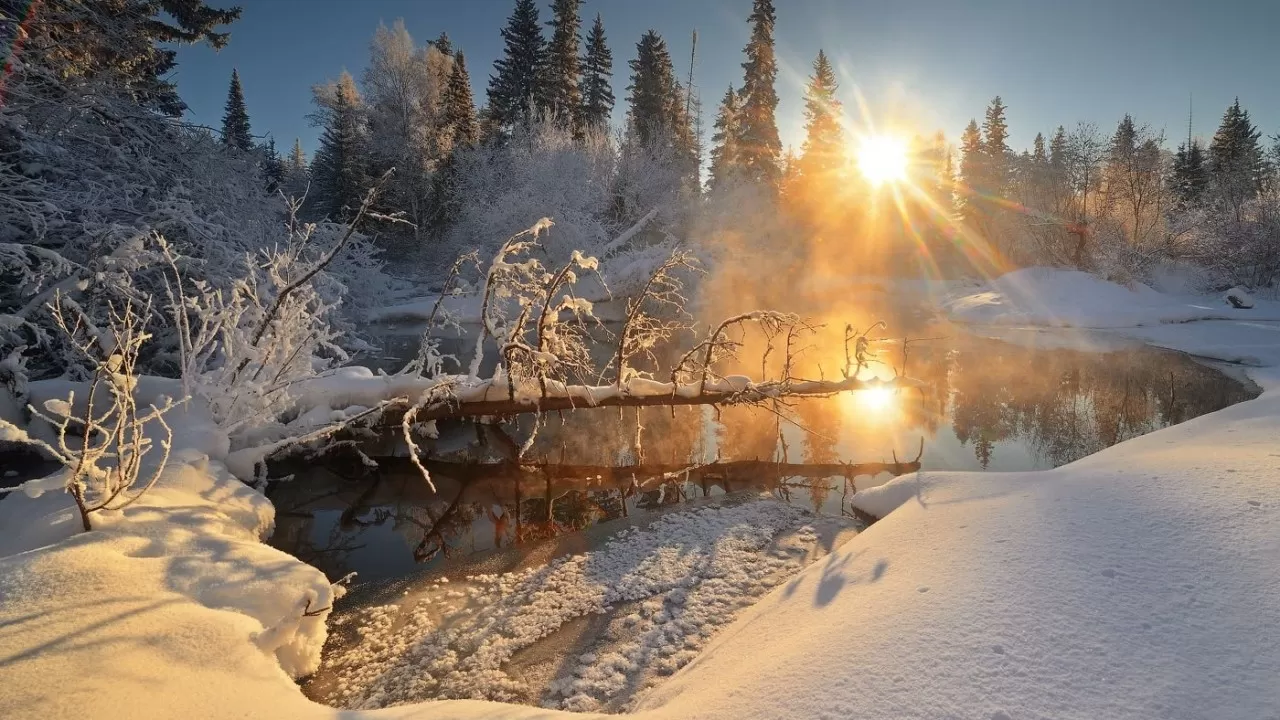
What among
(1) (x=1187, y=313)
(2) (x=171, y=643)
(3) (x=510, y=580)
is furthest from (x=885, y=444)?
(1) (x=1187, y=313)

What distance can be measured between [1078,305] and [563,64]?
2854 centimetres

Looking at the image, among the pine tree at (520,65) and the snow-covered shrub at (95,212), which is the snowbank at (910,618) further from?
the pine tree at (520,65)

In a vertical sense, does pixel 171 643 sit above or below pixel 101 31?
below

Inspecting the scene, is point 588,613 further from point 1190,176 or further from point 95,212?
point 1190,176

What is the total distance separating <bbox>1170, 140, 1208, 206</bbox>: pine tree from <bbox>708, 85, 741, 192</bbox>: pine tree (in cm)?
2844

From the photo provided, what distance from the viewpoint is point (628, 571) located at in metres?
4.65

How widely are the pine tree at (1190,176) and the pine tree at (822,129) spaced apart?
2228cm

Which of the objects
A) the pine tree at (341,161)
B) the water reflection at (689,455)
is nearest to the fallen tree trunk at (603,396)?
the water reflection at (689,455)

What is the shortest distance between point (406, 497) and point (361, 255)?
46.6ft

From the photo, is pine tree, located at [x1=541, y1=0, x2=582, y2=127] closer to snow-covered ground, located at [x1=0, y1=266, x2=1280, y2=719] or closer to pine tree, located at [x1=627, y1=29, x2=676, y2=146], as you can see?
pine tree, located at [x1=627, y1=29, x2=676, y2=146]

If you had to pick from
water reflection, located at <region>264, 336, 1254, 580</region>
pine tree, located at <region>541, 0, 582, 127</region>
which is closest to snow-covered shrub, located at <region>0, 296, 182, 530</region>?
water reflection, located at <region>264, 336, 1254, 580</region>

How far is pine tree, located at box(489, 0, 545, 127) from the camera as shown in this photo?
3272cm

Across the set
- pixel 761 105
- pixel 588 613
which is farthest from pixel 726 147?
pixel 588 613

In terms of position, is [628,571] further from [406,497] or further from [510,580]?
[406,497]
